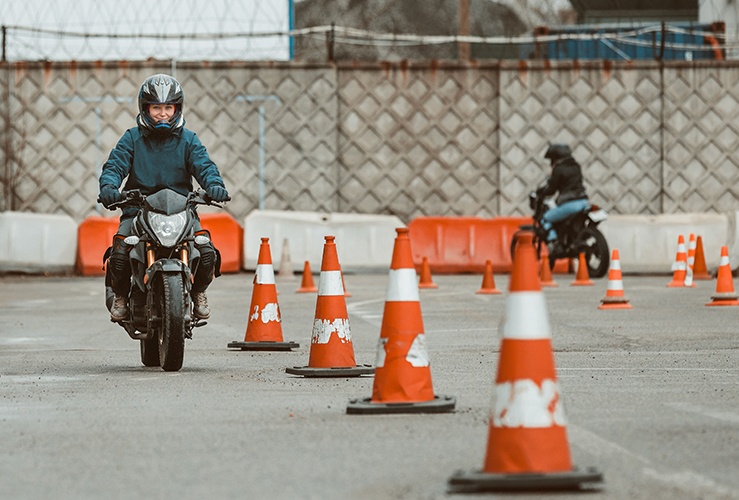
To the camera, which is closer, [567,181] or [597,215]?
[597,215]

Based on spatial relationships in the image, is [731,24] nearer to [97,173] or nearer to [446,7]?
[97,173]

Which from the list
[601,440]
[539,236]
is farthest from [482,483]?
[539,236]

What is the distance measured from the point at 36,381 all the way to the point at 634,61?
1943cm

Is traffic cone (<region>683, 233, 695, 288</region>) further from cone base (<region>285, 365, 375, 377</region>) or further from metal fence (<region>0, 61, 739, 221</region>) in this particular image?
cone base (<region>285, 365, 375, 377</region>)

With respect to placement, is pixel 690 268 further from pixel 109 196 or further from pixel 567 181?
pixel 109 196

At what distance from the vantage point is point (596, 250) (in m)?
22.1

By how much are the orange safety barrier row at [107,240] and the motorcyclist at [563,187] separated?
5.00m

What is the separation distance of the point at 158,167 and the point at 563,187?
1295 cm

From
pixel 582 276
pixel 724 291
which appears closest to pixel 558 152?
pixel 582 276

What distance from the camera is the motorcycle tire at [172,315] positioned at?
948cm

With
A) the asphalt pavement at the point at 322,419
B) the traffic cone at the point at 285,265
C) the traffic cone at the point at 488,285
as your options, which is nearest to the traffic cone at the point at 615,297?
the asphalt pavement at the point at 322,419

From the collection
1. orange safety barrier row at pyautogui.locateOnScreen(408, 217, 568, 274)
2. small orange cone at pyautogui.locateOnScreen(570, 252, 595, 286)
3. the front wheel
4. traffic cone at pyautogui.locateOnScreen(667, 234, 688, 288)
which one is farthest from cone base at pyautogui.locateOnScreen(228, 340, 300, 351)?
orange safety barrier row at pyautogui.locateOnScreen(408, 217, 568, 274)

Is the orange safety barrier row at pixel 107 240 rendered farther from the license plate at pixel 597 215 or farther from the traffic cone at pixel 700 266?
the traffic cone at pixel 700 266

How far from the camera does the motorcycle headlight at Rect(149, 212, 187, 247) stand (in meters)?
9.70
